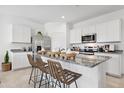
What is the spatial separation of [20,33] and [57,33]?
2.11 meters

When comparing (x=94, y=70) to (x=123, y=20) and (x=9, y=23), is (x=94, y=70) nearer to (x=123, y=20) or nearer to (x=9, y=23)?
(x=123, y=20)

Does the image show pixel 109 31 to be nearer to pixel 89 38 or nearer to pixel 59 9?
pixel 89 38

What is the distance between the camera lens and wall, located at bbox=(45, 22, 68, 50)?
6.30 metres

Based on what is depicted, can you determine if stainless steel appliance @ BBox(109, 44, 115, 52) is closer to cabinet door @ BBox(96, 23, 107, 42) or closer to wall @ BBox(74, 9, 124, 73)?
wall @ BBox(74, 9, 124, 73)

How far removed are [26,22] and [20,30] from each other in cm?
78

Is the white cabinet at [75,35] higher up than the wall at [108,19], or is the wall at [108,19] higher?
the wall at [108,19]

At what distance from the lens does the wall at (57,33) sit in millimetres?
6301

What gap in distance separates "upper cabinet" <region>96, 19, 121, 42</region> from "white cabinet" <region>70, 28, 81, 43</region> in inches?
44.7

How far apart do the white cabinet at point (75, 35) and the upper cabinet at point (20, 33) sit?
222cm

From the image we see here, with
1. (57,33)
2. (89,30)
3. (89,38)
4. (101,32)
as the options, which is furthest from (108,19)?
(57,33)

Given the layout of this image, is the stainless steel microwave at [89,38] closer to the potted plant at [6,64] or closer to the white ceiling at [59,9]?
the white ceiling at [59,9]

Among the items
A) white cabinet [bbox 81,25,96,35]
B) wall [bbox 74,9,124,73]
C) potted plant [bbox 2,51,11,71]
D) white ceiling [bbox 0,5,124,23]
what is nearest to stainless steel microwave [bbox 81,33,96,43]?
white cabinet [bbox 81,25,96,35]

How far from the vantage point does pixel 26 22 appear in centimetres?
580

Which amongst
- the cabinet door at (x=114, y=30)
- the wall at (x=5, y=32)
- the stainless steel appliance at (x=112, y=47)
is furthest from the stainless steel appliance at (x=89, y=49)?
the wall at (x=5, y=32)
